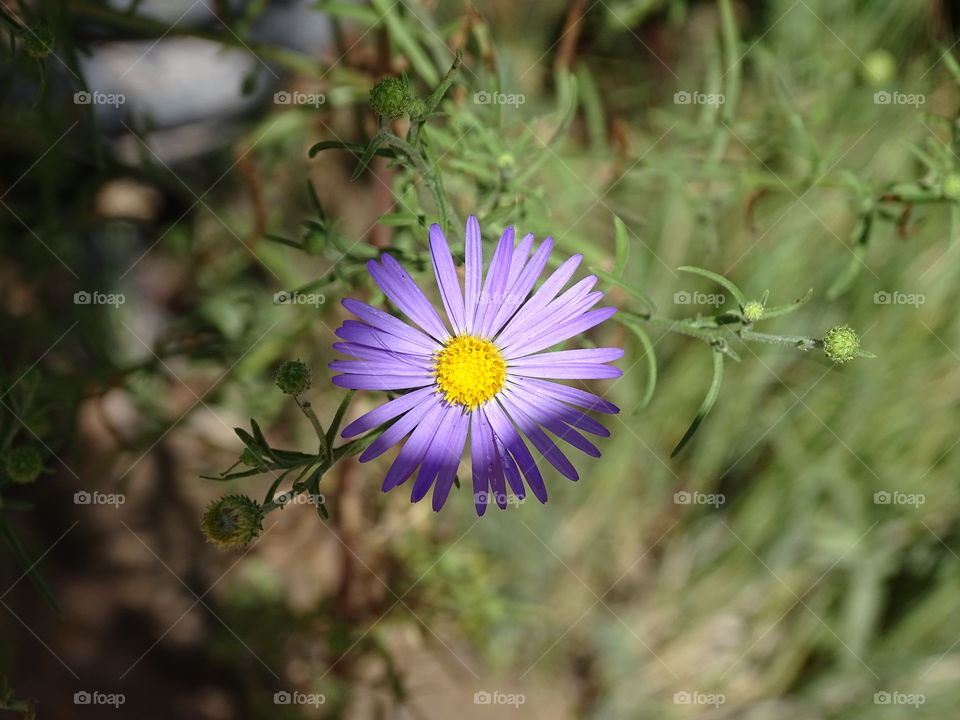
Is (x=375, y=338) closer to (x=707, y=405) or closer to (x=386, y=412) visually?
(x=386, y=412)

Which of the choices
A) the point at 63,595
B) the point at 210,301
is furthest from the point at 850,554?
the point at 63,595

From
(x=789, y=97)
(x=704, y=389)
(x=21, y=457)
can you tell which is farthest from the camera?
(x=704, y=389)

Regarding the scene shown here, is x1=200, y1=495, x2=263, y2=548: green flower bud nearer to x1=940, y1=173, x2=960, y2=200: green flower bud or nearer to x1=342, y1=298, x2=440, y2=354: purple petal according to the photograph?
x1=342, y1=298, x2=440, y2=354: purple petal

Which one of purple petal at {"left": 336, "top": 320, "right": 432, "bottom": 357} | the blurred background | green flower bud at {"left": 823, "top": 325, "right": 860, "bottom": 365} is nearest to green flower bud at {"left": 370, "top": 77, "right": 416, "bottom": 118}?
purple petal at {"left": 336, "top": 320, "right": 432, "bottom": 357}

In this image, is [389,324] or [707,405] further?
[389,324]

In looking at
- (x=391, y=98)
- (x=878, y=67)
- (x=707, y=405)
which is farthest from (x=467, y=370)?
(x=878, y=67)

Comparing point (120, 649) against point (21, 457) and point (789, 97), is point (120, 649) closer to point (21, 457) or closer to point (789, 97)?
point (21, 457)
